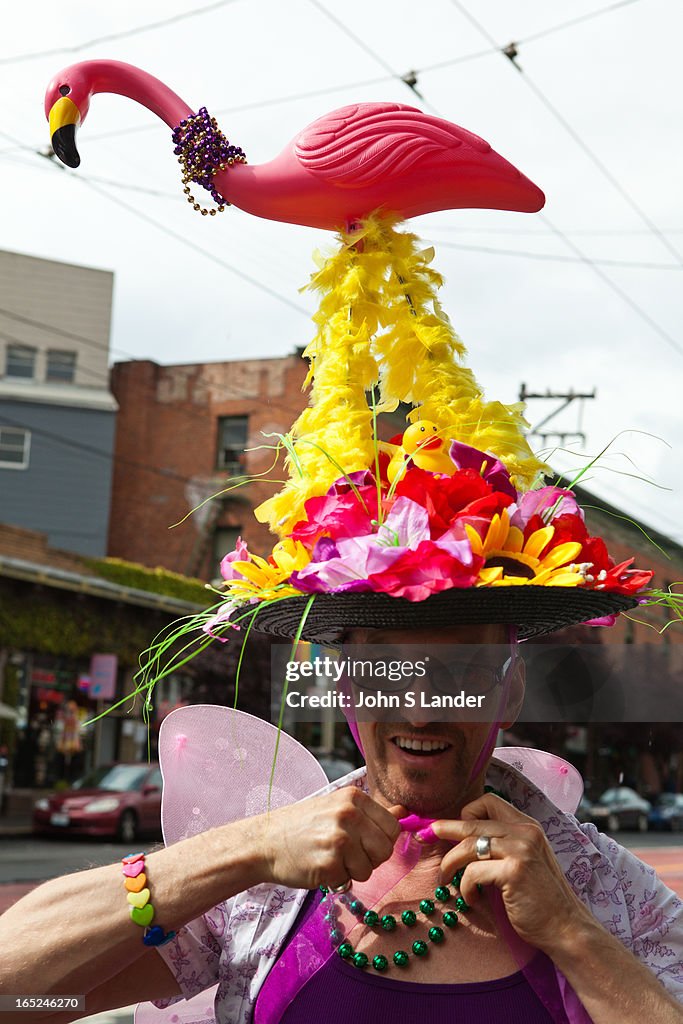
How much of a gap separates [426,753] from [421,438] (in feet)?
1.90

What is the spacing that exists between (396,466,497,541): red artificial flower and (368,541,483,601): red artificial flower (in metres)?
0.09

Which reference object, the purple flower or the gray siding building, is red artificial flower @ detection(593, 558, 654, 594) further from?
the gray siding building

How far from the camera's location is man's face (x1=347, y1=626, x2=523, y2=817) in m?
1.96

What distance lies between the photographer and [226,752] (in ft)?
7.55

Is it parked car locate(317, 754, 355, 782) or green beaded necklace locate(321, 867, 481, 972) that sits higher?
green beaded necklace locate(321, 867, 481, 972)

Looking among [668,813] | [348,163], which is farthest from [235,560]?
[668,813]

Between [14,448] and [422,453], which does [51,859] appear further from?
[14,448]

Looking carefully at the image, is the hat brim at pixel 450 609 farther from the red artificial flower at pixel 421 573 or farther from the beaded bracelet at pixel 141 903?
the beaded bracelet at pixel 141 903

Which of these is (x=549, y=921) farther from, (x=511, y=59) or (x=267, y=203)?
(x=511, y=59)

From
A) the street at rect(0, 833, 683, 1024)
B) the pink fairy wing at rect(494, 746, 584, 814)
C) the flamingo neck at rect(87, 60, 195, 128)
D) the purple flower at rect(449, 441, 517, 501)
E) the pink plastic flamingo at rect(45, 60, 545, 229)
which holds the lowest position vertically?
the street at rect(0, 833, 683, 1024)

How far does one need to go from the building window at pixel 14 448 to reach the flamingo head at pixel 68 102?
29.3m

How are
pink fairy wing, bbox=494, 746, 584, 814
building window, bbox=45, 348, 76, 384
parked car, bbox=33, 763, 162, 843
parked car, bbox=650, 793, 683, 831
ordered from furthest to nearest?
parked car, bbox=650, 793, 683, 831
building window, bbox=45, 348, 76, 384
parked car, bbox=33, 763, 162, 843
pink fairy wing, bbox=494, 746, 584, 814

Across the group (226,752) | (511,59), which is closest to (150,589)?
(511,59)

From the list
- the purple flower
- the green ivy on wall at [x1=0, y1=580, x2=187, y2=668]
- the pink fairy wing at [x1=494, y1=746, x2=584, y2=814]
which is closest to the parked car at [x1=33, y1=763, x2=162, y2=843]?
the green ivy on wall at [x1=0, y1=580, x2=187, y2=668]
